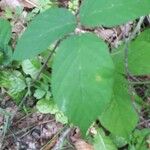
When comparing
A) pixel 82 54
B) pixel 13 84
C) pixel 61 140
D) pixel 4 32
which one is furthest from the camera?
pixel 13 84

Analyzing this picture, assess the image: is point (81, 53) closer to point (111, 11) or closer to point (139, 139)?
point (111, 11)

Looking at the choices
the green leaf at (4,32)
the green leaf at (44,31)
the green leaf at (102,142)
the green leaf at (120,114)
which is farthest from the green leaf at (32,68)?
the green leaf at (44,31)

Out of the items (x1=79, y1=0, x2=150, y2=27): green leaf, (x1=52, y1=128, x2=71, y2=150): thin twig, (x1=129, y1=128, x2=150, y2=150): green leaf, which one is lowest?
(x1=129, y1=128, x2=150, y2=150): green leaf

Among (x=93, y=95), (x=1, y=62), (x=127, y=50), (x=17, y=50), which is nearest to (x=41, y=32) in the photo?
(x=17, y=50)

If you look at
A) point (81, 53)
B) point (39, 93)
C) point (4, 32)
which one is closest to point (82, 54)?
point (81, 53)

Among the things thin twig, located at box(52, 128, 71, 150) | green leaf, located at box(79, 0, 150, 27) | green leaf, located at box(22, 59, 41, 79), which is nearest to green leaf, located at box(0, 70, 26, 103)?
green leaf, located at box(22, 59, 41, 79)

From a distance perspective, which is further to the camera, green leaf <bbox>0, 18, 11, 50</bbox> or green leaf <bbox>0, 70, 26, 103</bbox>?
green leaf <bbox>0, 70, 26, 103</bbox>

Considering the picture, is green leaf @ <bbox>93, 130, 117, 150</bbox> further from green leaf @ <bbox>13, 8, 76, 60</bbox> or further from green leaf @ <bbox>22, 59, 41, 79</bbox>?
green leaf @ <bbox>13, 8, 76, 60</bbox>
